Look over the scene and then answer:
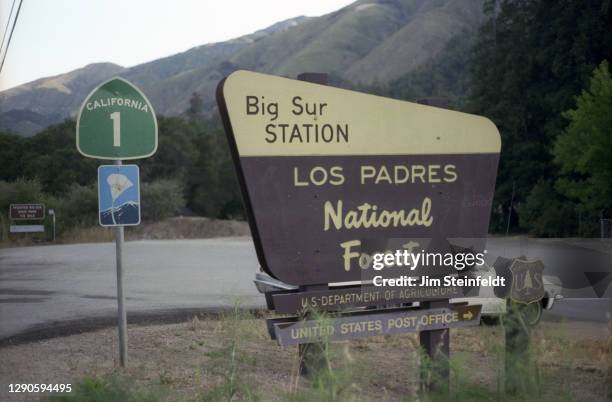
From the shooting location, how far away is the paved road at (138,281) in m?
11.4

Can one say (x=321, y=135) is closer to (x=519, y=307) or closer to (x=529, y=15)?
(x=519, y=307)

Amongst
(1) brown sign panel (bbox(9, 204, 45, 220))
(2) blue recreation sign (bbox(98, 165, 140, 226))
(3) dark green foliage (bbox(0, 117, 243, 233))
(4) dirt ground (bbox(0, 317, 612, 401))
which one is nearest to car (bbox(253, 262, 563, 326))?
(4) dirt ground (bbox(0, 317, 612, 401))

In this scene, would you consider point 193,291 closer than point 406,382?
No

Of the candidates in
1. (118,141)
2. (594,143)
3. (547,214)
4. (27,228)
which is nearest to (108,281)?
(118,141)

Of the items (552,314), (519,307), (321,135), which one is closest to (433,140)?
(321,135)

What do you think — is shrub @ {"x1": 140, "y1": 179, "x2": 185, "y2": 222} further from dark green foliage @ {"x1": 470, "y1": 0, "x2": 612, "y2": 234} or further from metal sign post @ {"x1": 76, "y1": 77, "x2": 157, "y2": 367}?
metal sign post @ {"x1": 76, "y1": 77, "x2": 157, "y2": 367}

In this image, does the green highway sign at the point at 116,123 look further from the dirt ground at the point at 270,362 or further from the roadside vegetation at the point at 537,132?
the roadside vegetation at the point at 537,132

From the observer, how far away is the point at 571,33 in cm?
3628

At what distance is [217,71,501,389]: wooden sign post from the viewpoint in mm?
5453

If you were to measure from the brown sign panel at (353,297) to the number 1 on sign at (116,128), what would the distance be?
253 centimetres

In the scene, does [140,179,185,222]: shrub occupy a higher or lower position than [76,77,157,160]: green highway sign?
lower

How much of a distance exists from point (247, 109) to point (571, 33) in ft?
113

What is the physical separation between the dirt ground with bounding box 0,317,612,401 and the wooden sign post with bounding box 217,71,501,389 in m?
0.40

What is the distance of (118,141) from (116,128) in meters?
0.13
